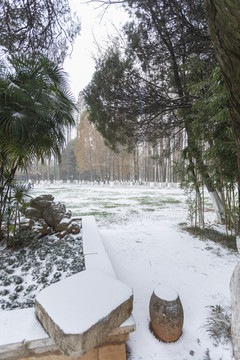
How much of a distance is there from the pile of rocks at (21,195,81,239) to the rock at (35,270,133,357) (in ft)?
6.63

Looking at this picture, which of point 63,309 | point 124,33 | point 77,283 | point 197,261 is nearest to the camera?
point 63,309

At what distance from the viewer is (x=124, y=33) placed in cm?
382

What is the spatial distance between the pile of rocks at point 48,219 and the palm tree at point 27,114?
599mm

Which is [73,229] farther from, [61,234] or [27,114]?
[27,114]

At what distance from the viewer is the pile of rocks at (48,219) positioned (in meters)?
3.31

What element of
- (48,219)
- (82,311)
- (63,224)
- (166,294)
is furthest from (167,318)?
(48,219)

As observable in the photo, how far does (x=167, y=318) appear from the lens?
1.49 meters

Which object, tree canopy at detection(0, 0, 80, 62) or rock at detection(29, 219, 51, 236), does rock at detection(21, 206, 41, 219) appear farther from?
tree canopy at detection(0, 0, 80, 62)

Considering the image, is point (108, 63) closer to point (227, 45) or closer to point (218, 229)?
point (227, 45)

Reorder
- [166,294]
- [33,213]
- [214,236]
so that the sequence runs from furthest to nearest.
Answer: [214,236] → [33,213] → [166,294]

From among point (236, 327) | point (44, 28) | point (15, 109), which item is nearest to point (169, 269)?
point (236, 327)

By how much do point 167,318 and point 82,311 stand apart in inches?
32.7

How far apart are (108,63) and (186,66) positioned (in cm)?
209

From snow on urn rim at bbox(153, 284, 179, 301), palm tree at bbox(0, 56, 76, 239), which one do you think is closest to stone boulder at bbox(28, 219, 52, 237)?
palm tree at bbox(0, 56, 76, 239)
